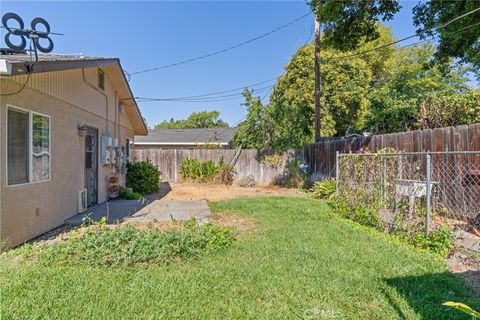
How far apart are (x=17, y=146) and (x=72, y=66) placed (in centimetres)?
174

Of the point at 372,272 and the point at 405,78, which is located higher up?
the point at 405,78

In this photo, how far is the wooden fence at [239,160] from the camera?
14.4 metres

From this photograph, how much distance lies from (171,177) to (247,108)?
17.2 ft

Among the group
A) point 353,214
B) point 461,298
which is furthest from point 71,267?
point 353,214

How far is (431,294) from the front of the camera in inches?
121

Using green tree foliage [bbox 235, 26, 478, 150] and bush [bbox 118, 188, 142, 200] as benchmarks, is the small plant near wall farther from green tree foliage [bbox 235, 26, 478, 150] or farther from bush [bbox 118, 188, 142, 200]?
bush [bbox 118, 188, 142, 200]

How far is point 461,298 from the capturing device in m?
3.01

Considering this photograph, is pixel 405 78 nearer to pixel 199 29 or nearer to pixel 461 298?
pixel 199 29

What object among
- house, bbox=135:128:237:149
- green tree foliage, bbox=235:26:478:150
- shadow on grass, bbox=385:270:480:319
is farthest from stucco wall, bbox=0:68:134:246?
house, bbox=135:128:237:149

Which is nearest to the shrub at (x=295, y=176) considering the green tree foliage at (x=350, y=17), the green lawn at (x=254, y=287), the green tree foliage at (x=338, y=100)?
the green tree foliage at (x=338, y=100)

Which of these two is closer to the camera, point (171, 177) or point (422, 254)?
point (422, 254)

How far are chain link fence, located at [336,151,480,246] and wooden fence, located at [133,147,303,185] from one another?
23.8 ft

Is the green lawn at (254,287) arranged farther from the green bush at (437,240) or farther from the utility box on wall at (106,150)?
the utility box on wall at (106,150)

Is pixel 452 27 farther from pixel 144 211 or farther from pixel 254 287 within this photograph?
pixel 144 211
